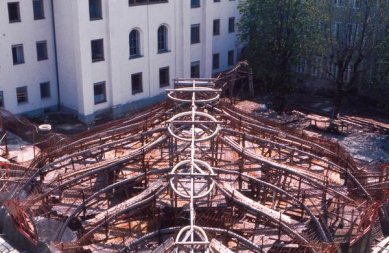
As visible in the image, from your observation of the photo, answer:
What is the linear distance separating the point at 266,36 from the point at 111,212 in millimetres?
25235

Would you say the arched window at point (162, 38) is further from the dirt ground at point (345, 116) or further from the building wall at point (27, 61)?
the building wall at point (27, 61)

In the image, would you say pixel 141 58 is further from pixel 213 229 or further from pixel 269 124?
pixel 213 229

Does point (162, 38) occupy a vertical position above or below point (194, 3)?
below

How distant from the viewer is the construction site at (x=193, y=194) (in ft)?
63.1

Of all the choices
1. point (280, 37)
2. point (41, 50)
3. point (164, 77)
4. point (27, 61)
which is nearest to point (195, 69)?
point (164, 77)

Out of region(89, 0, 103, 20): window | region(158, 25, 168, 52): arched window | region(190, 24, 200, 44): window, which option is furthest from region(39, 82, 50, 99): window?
region(190, 24, 200, 44): window

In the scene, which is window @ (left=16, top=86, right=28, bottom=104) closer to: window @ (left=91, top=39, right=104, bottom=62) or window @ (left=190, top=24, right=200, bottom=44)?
window @ (left=91, top=39, right=104, bottom=62)

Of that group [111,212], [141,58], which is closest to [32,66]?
[141,58]

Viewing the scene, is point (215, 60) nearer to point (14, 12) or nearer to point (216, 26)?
point (216, 26)

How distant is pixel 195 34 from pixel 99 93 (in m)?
10.4

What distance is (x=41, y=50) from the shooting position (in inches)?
1556

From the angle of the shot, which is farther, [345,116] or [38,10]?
[345,116]

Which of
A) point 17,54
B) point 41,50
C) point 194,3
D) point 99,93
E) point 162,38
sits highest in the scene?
point 194,3

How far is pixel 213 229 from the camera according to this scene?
19.8 m
